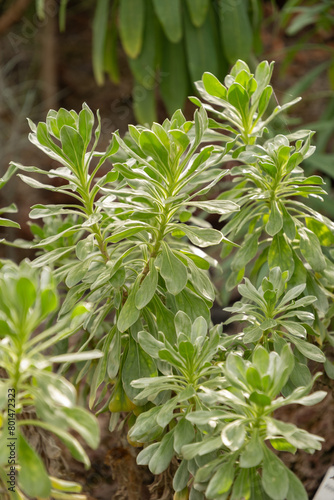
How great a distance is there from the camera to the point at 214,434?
583 mm

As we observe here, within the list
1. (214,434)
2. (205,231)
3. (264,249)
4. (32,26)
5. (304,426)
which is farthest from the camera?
(32,26)

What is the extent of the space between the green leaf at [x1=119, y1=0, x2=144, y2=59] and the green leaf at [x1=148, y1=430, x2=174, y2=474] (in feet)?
5.42

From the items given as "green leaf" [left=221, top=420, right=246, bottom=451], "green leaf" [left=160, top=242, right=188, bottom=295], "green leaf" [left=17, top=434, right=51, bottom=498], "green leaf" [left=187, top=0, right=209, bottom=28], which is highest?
"green leaf" [left=187, top=0, right=209, bottom=28]

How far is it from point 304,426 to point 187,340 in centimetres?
54

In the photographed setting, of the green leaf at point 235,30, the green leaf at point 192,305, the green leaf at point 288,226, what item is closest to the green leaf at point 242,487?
the green leaf at point 192,305

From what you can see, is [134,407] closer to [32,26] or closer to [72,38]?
[32,26]

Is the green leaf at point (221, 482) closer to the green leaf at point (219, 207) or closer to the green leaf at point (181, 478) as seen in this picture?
the green leaf at point (181, 478)

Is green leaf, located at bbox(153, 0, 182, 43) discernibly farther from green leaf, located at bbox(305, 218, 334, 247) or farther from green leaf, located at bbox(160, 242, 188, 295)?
green leaf, located at bbox(160, 242, 188, 295)

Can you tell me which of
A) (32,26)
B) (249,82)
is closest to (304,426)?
(249,82)

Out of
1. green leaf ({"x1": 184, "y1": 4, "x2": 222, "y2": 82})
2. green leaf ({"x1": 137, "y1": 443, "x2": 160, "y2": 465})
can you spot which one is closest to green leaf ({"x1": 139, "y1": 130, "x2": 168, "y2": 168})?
green leaf ({"x1": 137, "y1": 443, "x2": 160, "y2": 465})

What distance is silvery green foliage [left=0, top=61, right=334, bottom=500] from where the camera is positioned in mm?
555

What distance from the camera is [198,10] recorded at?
6.34 ft

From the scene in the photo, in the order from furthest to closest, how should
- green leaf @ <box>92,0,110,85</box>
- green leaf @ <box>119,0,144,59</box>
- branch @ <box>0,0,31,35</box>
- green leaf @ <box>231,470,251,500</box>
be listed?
branch @ <box>0,0,31,35</box> < green leaf @ <box>92,0,110,85</box> < green leaf @ <box>119,0,144,59</box> < green leaf @ <box>231,470,251,500</box>

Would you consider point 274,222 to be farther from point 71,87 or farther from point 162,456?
point 71,87
